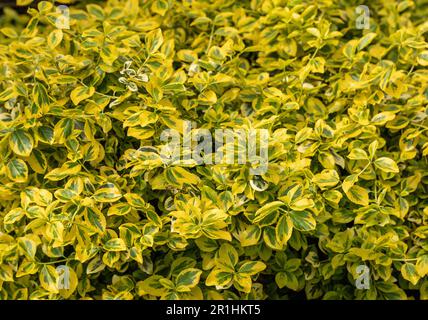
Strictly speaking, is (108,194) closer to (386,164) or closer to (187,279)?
(187,279)

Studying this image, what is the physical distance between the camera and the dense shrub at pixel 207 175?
4.75 ft

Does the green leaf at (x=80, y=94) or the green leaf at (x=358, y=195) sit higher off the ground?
the green leaf at (x=80, y=94)

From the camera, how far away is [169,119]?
153 centimetres

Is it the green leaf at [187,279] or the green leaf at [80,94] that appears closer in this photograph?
the green leaf at [187,279]

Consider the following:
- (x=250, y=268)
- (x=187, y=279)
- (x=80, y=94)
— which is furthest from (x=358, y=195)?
(x=80, y=94)

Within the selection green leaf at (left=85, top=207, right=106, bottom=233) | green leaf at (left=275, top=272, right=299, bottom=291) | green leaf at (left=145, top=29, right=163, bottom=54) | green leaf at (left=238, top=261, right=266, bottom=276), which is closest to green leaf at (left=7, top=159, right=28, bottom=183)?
green leaf at (left=85, top=207, right=106, bottom=233)

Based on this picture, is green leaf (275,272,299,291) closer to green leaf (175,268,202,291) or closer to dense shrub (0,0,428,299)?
dense shrub (0,0,428,299)

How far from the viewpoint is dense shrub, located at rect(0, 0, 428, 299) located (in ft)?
4.75

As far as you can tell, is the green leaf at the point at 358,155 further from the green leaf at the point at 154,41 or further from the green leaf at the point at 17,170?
the green leaf at the point at 17,170

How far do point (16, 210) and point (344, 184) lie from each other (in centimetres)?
82

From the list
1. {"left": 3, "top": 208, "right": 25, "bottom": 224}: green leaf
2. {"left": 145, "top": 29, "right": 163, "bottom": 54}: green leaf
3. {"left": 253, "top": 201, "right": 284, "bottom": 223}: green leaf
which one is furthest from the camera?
{"left": 145, "top": 29, "right": 163, "bottom": 54}: green leaf

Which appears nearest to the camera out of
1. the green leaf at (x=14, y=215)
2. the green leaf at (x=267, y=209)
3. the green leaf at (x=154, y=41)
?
the green leaf at (x=267, y=209)

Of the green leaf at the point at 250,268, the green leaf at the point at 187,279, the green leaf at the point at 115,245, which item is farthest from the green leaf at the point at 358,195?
the green leaf at the point at 115,245

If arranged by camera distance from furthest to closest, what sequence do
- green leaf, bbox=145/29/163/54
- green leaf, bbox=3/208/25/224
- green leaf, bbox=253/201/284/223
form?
green leaf, bbox=145/29/163/54
green leaf, bbox=3/208/25/224
green leaf, bbox=253/201/284/223
